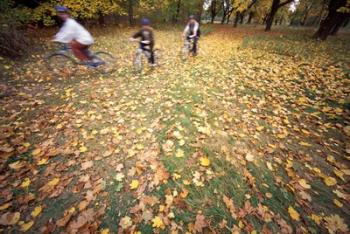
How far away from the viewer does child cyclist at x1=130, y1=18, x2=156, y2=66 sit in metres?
6.48

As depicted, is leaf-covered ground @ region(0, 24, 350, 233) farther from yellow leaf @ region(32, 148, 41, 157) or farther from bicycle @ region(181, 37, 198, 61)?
bicycle @ region(181, 37, 198, 61)

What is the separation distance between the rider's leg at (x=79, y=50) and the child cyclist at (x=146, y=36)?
5.53ft

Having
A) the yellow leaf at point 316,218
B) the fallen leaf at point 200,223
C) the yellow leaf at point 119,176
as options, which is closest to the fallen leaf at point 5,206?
the yellow leaf at point 119,176

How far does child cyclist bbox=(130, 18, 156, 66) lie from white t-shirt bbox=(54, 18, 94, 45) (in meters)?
1.59

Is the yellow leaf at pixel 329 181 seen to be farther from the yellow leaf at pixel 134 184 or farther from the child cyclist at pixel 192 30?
the child cyclist at pixel 192 30

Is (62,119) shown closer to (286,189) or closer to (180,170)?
(180,170)

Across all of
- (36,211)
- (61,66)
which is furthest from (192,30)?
(36,211)

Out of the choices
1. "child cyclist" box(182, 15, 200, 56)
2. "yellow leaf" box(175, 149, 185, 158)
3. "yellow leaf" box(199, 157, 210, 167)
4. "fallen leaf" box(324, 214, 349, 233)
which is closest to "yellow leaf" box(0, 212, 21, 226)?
"yellow leaf" box(175, 149, 185, 158)

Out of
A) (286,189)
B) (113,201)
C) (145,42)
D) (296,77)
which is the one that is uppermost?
(145,42)

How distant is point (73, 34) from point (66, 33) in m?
0.20

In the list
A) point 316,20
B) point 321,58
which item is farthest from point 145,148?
point 316,20

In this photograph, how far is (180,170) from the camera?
3.11 meters

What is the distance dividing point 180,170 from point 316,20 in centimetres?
5168

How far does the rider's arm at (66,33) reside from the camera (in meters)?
5.61
